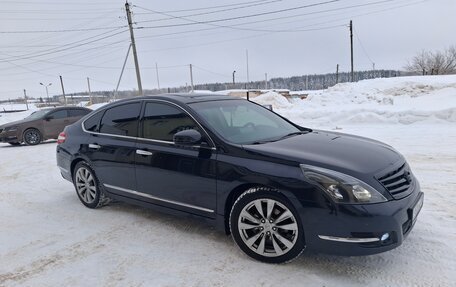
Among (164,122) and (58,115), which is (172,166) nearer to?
(164,122)

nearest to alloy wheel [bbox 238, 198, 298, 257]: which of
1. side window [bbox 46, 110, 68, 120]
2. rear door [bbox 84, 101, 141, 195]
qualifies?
rear door [bbox 84, 101, 141, 195]

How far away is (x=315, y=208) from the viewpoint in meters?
3.11

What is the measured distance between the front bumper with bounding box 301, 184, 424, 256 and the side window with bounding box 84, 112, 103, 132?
350 centimetres

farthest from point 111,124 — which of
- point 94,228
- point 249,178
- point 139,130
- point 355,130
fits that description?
point 355,130

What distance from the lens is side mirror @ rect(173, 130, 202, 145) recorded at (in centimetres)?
380

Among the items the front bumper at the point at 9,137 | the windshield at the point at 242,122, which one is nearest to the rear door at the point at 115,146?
the windshield at the point at 242,122

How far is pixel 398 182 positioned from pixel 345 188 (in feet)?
2.10

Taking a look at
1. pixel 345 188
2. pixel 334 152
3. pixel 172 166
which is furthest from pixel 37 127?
pixel 345 188

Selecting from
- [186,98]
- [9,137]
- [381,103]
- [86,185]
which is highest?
[186,98]

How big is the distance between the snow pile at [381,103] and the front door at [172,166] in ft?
32.5

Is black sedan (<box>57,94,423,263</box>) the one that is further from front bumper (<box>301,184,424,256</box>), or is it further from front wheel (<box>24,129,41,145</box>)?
front wheel (<box>24,129,41,145</box>)

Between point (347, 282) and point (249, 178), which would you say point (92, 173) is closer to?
point (249, 178)

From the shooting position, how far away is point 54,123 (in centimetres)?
1450

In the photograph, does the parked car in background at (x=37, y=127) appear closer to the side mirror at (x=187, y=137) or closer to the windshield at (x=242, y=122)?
the windshield at (x=242, y=122)
